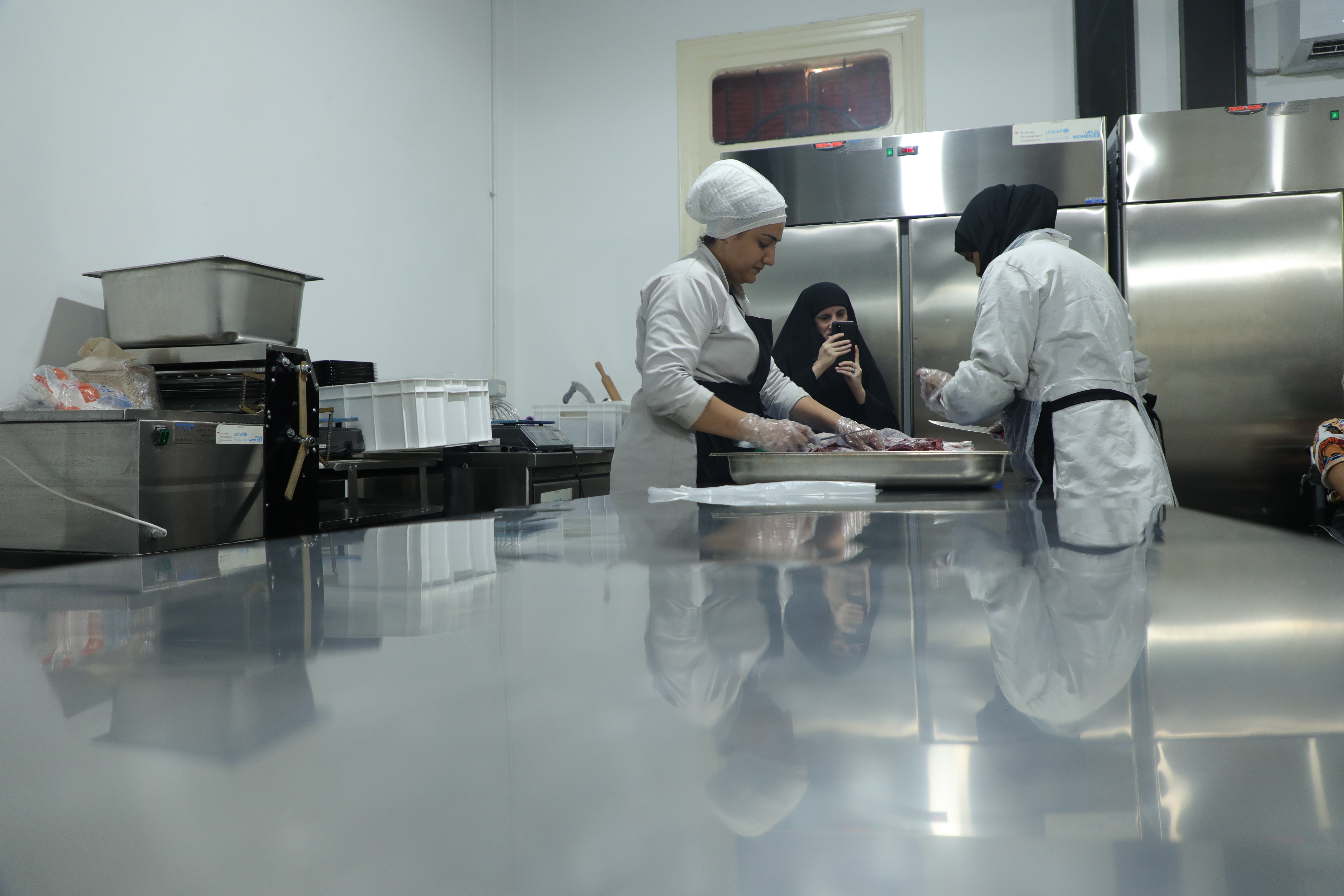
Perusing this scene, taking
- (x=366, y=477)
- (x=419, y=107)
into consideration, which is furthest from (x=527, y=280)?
(x=366, y=477)

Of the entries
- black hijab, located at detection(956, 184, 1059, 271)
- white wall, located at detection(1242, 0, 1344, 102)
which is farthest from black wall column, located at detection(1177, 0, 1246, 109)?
black hijab, located at detection(956, 184, 1059, 271)

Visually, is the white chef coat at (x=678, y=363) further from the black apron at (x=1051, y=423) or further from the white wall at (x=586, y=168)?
the white wall at (x=586, y=168)

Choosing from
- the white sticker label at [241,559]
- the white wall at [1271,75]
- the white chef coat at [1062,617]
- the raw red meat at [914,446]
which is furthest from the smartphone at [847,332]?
the white sticker label at [241,559]

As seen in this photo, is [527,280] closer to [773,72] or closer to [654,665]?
[773,72]

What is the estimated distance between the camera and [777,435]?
1.66 metres

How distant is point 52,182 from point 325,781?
8.24 feet

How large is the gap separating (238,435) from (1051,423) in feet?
6.05

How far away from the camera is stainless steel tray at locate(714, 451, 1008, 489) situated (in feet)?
4.16

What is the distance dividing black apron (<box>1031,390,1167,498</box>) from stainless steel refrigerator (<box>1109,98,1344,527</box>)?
1.39 m

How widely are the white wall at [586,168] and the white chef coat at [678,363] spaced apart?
2185 millimetres

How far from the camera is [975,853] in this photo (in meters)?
0.13

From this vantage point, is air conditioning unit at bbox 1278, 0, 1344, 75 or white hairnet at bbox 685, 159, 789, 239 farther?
air conditioning unit at bbox 1278, 0, 1344, 75

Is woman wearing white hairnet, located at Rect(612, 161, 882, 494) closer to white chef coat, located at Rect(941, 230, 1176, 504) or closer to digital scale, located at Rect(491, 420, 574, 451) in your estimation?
white chef coat, located at Rect(941, 230, 1176, 504)

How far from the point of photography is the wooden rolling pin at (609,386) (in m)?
3.89
